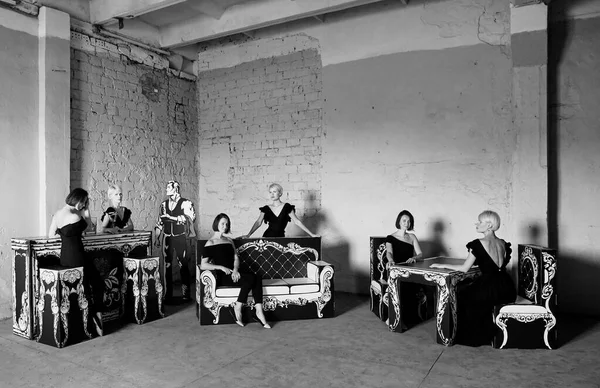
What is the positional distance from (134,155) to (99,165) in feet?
2.17

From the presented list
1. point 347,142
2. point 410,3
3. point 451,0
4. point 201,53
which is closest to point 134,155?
point 201,53

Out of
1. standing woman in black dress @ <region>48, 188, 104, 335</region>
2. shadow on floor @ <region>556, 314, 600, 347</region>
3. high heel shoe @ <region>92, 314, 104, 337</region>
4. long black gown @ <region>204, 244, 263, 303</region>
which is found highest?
standing woman in black dress @ <region>48, 188, 104, 335</region>

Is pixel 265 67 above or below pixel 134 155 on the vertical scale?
above

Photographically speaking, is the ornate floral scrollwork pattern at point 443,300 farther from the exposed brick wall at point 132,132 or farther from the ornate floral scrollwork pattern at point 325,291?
the exposed brick wall at point 132,132

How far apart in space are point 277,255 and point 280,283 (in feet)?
1.52

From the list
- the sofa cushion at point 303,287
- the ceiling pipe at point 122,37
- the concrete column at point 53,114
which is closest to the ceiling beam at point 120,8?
the ceiling pipe at point 122,37


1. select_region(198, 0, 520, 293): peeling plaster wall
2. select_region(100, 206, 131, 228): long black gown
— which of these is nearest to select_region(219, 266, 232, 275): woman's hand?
select_region(100, 206, 131, 228): long black gown

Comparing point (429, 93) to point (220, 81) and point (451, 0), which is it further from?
point (220, 81)

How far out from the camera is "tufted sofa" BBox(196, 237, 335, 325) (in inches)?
205

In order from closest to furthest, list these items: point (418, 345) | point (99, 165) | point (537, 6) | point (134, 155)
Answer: point (418, 345) < point (537, 6) < point (99, 165) < point (134, 155)

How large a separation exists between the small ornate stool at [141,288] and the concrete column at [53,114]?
1435 millimetres

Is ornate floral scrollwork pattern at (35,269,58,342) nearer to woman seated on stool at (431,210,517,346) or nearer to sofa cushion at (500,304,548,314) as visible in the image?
woman seated on stool at (431,210,517,346)

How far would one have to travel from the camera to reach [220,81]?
8.27 meters

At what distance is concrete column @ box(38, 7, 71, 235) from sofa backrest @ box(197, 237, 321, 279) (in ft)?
7.95
